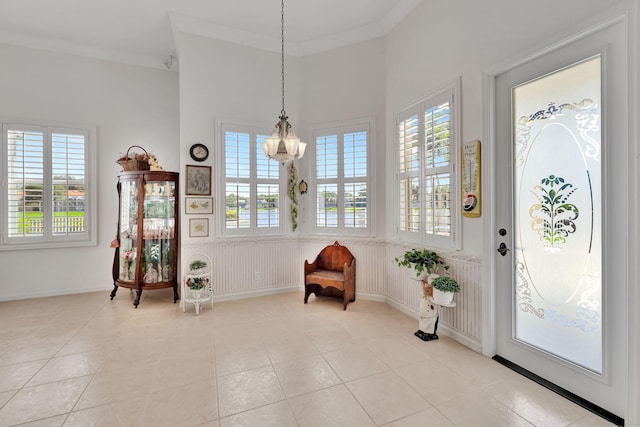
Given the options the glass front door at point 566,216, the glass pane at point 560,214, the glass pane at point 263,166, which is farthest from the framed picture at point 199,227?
the glass pane at point 560,214

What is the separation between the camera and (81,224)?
475cm

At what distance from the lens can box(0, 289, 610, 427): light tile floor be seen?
6.39 feet

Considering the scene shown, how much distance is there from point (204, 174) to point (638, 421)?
4693 mm

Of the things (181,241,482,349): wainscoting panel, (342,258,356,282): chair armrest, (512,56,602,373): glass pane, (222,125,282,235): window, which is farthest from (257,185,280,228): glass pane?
(512,56,602,373): glass pane

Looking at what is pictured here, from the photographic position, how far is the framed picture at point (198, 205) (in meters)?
4.21

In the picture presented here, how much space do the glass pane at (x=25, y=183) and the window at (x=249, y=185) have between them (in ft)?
9.35

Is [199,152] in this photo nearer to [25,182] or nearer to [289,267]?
[289,267]

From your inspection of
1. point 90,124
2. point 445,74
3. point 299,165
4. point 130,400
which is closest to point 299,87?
point 299,165

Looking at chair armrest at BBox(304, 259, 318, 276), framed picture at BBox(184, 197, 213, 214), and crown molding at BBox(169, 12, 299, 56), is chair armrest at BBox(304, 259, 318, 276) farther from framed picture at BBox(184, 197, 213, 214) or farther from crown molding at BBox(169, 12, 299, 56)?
crown molding at BBox(169, 12, 299, 56)

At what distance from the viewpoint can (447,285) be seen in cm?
286

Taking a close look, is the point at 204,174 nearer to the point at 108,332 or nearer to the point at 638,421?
the point at 108,332

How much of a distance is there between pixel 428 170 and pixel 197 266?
10.5ft

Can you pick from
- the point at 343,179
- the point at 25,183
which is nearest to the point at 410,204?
the point at 343,179

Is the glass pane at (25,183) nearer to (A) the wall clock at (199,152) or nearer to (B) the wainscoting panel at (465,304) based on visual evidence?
(A) the wall clock at (199,152)
